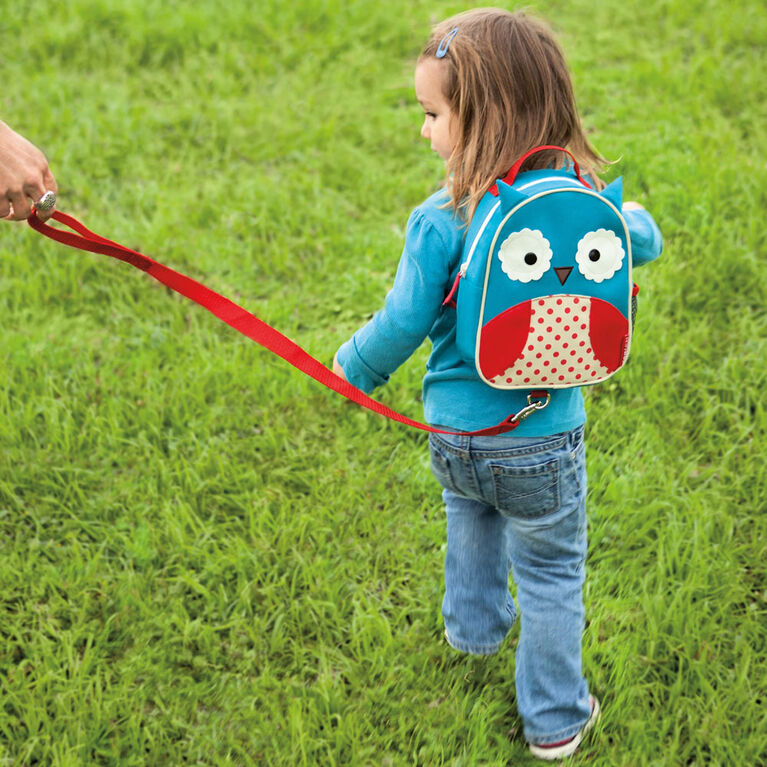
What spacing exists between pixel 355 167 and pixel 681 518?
271cm

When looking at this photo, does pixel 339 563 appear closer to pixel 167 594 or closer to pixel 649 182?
pixel 167 594

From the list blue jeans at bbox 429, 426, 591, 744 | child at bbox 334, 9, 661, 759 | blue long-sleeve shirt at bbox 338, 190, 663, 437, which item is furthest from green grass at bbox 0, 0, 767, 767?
blue long-sleeve shirt at bbox 338, 190, 663, 437

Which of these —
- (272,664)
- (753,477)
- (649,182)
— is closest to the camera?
(272,664)

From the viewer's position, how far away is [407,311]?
1.89 meters

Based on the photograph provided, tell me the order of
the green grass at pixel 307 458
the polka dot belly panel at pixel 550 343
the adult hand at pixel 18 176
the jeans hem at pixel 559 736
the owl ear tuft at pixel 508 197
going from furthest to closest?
the green grass at pixel 307 458 → the jeans hem at pixel 559 736 → the adult hand at pixel 18 176 → the polka dot belly panel at pixel 550 343 → the owl ear tuft at pixel 508 197

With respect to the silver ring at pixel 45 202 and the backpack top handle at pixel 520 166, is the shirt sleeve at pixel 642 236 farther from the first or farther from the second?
the silver ring at pixel 45 202

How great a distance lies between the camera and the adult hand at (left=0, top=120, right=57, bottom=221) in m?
2.06

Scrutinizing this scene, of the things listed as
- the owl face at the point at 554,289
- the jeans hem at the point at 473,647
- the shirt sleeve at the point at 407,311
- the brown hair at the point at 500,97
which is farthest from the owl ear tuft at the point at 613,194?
the jeans hem at the point at 473,647

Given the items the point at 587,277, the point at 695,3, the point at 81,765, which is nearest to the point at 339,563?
the point at 81,765

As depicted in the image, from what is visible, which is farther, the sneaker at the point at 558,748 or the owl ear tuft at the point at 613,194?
the sneaker at the point at 558,748

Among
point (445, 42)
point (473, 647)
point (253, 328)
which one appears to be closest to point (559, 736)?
point (473, 647)

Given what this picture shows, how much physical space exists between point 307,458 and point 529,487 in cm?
136

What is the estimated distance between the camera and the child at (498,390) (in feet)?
5.94

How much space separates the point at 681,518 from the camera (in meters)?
2.86
